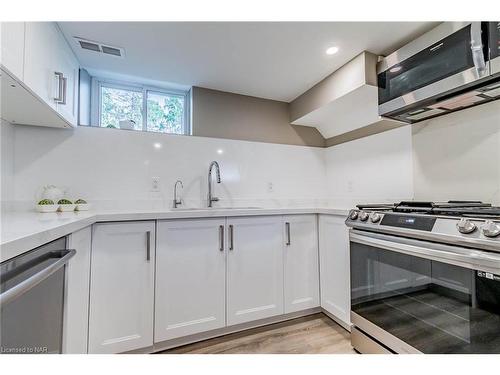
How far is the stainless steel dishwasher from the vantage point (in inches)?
24.5

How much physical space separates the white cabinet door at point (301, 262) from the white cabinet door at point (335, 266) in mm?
60

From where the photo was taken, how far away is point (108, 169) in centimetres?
197

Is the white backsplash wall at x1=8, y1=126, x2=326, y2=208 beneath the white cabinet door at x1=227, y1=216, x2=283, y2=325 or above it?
above

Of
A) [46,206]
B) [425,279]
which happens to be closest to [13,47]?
[46,206]

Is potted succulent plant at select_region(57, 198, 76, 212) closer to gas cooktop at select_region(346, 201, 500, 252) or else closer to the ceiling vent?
the ceiling vent

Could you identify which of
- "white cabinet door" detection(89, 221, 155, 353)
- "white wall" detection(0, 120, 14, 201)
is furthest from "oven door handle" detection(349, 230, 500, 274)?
"white wall" detection(0, 120, 14, 201)

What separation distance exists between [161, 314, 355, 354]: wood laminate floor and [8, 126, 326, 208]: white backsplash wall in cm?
112

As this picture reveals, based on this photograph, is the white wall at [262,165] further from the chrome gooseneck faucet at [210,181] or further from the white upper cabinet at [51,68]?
the white upper cabinet at [51,68]

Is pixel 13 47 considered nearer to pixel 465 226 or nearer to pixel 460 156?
pixel 465 226

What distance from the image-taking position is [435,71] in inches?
56.9

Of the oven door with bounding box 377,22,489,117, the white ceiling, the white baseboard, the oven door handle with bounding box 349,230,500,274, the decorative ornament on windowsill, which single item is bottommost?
the white baseboard

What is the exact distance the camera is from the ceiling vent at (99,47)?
1.65m
